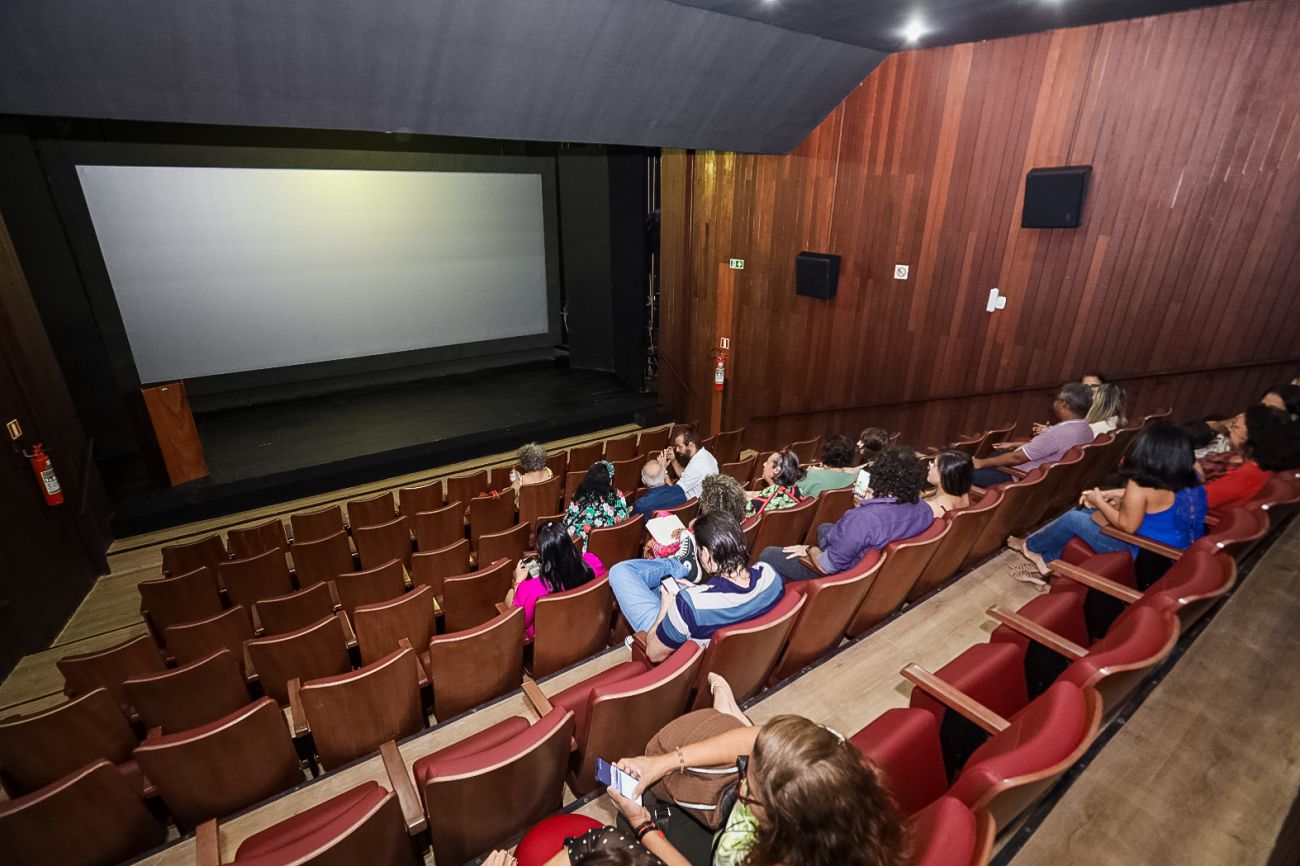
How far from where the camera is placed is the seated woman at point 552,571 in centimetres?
250

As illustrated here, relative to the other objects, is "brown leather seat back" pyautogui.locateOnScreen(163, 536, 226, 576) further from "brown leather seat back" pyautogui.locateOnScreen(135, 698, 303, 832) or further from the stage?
"brown leather seat back" pyautogui.locateOnScreen(135, 698, 303, 832)

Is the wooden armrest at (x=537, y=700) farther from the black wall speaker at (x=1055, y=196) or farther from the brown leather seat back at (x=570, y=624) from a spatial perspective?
the black wall speaker at (x=1055, y=196)

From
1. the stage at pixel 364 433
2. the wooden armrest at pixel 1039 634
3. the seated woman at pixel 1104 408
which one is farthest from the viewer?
the stage at pixel 364 433

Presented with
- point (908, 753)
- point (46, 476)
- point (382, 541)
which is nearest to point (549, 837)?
point (908, 753)

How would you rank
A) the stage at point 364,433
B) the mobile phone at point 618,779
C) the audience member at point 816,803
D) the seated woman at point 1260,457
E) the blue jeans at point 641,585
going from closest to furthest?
the audience member at point 816,803
the mobile phone at point 618,779
the blue jeans at point 641,585
the seated woman at point 1260,457
the stage at point 364,433

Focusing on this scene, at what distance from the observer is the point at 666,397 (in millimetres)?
7902

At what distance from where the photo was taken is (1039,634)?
1.91 m

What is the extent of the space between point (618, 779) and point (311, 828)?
32.3 inches

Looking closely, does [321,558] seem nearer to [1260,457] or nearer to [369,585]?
[369,585]

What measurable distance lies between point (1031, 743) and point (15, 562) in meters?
5.21

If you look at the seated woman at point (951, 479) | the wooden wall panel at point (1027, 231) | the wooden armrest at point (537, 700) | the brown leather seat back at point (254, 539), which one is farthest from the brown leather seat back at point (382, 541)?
the wooden wall panel at point (1027, 231)

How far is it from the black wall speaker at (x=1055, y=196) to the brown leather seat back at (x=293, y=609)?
5156 mm

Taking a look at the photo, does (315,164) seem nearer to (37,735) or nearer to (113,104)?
(113,104)

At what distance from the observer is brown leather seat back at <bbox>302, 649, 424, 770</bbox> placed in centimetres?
186
